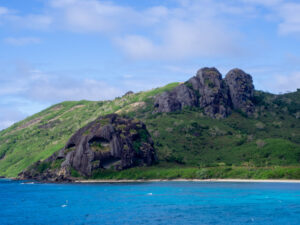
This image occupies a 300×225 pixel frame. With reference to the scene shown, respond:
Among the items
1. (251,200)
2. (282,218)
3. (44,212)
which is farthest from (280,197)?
(44,212)

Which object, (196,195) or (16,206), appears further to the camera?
(196,195)

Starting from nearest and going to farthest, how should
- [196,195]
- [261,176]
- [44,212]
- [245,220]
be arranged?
[245,220] < [44,212] < [196,195] < [261,176]

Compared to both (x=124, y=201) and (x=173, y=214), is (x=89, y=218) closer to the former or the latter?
(x=173, y=214)

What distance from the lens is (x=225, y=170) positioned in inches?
7407

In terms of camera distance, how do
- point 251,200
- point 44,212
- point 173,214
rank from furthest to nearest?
point 251,200, point 44,212, point 173,214

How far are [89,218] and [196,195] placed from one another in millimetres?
48529

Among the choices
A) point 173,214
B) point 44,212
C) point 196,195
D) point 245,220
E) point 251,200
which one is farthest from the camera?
point 196,195

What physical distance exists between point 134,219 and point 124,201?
107 ft

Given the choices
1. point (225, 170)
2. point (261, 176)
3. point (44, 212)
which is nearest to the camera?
point (44, 212)

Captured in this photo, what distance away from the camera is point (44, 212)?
97438mm

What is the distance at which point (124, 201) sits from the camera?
115 meters

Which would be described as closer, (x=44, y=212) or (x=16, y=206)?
(x=44, y=212)

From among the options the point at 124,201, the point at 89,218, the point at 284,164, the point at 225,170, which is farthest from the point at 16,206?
the point at 284,164

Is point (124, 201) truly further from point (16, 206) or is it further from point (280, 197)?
point (280, 197)
